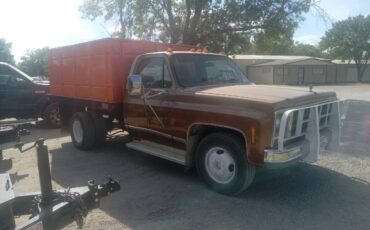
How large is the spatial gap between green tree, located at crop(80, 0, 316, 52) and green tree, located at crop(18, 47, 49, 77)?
66.9 meters

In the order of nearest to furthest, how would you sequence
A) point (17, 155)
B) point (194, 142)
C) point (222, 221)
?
point (222, 221) → point (194, 142) → point (17, 155)

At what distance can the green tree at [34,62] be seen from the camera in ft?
276

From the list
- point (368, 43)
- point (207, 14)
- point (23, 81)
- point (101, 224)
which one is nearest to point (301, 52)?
point (368, 43)

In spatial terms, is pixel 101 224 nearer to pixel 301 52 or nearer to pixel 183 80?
pixel 183 80

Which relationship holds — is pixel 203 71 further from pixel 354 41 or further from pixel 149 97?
pixel 354 41

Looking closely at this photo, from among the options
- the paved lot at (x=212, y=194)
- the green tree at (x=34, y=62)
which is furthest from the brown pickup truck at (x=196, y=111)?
the green tree at (x=34, y=62)

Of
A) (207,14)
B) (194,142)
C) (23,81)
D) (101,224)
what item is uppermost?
(207,14)

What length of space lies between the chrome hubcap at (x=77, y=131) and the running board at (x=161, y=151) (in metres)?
2.02

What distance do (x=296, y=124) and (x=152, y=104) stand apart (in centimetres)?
255

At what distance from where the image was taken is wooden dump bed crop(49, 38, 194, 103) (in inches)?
281

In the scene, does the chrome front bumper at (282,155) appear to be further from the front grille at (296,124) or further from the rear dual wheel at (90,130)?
the rear dual wheel at (90,130)

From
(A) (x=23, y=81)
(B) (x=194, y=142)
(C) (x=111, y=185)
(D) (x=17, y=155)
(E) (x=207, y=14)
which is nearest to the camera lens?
(C) (x=111, y=185)

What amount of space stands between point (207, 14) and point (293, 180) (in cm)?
1466

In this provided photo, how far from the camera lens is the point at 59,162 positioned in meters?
7.40
